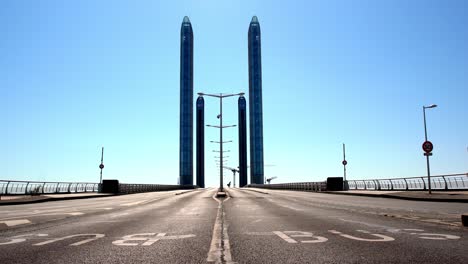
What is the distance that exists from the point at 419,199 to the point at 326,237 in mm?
19728

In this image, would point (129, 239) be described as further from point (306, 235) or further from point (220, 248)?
point (306, 235)

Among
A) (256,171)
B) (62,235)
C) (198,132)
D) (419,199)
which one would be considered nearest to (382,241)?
(62,235)

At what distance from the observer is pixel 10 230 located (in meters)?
10.5

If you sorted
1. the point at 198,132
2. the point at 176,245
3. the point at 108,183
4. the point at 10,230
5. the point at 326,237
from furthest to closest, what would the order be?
the point at 198,132 → the point at 108,183 → the point at 10,230 → the point at 326,237 → the point at 176,245

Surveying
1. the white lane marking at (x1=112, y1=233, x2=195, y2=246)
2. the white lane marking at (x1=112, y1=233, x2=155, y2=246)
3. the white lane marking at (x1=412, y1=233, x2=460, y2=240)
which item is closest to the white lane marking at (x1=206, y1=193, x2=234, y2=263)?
the white lane marking at (x1=112, y1=233, x2=195, y2=246)

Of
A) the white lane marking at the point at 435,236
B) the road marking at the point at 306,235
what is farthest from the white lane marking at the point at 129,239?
the white lane marking at the point at 435,236

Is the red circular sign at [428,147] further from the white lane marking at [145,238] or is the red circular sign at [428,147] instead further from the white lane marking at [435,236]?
the white lane marking at [145,238]

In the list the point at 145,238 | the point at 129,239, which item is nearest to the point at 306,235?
the point at 145,238

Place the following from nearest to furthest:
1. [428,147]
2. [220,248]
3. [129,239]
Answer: [220,248] < [129,239] < [428,147]

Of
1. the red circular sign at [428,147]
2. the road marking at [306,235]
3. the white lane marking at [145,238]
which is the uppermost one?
the red circular sign at [428,147]

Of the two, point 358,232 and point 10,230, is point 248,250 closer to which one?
point 358,232

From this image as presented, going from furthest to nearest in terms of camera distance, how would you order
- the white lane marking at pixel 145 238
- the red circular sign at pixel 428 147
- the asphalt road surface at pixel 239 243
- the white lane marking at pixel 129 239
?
the red circular sign at pixel 428 147
the white lane marking at pixel 145 238
the white lane marking at pixel 129 239
the asphalt road surface at pixel 239 243

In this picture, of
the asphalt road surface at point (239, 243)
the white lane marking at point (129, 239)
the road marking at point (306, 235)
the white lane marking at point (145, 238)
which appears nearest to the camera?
the asphalt road surface at point (239, 243)

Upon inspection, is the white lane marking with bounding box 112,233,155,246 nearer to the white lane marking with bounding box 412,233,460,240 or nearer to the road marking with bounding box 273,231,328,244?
the road marking with bounding box 273,231,328,244
